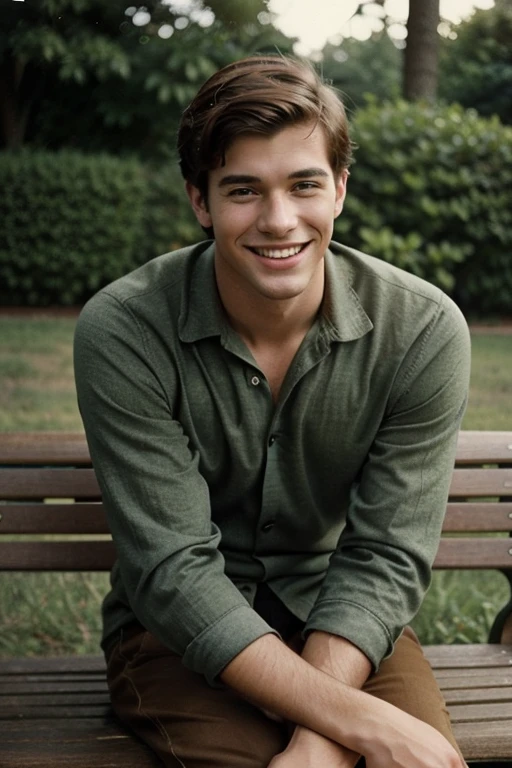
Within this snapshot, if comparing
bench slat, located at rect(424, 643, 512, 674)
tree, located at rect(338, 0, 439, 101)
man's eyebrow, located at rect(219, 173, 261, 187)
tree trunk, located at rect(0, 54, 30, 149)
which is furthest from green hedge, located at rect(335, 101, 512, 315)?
man's eyebrow, located at rect(219, 173, 261, 187)

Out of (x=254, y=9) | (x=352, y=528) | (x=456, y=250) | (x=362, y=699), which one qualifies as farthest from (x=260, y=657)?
(x=254, y=9)

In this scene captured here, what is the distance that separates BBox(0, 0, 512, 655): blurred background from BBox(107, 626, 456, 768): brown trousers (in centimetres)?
402

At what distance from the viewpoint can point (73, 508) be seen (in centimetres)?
316

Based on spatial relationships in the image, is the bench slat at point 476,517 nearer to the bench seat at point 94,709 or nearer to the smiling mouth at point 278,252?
the bench seat at point 94,709

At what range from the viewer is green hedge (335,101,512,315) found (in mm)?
8828

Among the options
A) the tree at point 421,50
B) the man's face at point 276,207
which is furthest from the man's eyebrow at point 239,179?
the tree at point 421,50

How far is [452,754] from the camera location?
7.50 feet

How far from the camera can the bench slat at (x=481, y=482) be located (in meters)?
3.27

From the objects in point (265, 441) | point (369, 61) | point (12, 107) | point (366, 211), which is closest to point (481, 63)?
point (369, 61)

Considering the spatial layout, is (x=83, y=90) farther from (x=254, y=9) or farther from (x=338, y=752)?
(x=338, y=752)

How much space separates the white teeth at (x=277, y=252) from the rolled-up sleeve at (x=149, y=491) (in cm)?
35

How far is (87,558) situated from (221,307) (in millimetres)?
904

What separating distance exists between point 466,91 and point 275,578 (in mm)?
16149

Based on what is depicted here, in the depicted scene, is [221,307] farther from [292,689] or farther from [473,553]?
[473,553]
